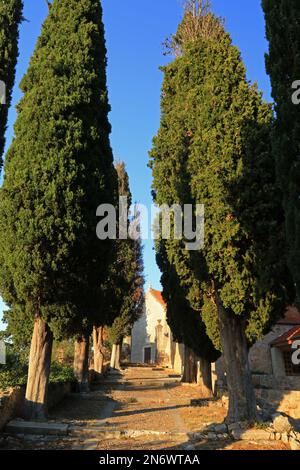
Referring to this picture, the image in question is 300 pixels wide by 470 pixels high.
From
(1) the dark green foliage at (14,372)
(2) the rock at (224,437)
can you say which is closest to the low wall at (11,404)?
(1) the dark green foliage at (14,372)

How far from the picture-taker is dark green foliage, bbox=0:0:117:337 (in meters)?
8.78

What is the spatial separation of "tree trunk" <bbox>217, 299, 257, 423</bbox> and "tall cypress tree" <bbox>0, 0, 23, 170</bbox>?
7337 mm

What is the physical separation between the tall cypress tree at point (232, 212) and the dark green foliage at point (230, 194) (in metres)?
0.02

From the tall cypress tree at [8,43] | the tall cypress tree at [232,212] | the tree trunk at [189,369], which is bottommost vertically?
the tree trunk at [189,369]

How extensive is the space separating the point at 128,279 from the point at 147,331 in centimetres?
2773

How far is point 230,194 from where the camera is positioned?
8.98m

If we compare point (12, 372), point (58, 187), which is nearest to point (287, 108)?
point (58, 187)

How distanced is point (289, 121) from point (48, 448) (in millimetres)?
6926

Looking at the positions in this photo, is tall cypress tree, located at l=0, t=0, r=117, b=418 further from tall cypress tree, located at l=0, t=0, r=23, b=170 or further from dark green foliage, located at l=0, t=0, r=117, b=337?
tall cypress tree, located at l=0, t=0, r=23, b=170

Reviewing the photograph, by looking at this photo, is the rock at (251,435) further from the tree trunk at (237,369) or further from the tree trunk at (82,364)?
the tree trunk at (82,364)

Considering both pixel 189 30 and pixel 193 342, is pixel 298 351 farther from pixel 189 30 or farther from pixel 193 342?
pixel 189 30

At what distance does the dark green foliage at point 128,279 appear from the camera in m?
24.0

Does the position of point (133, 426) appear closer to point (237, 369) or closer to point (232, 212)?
point (237, 369)
